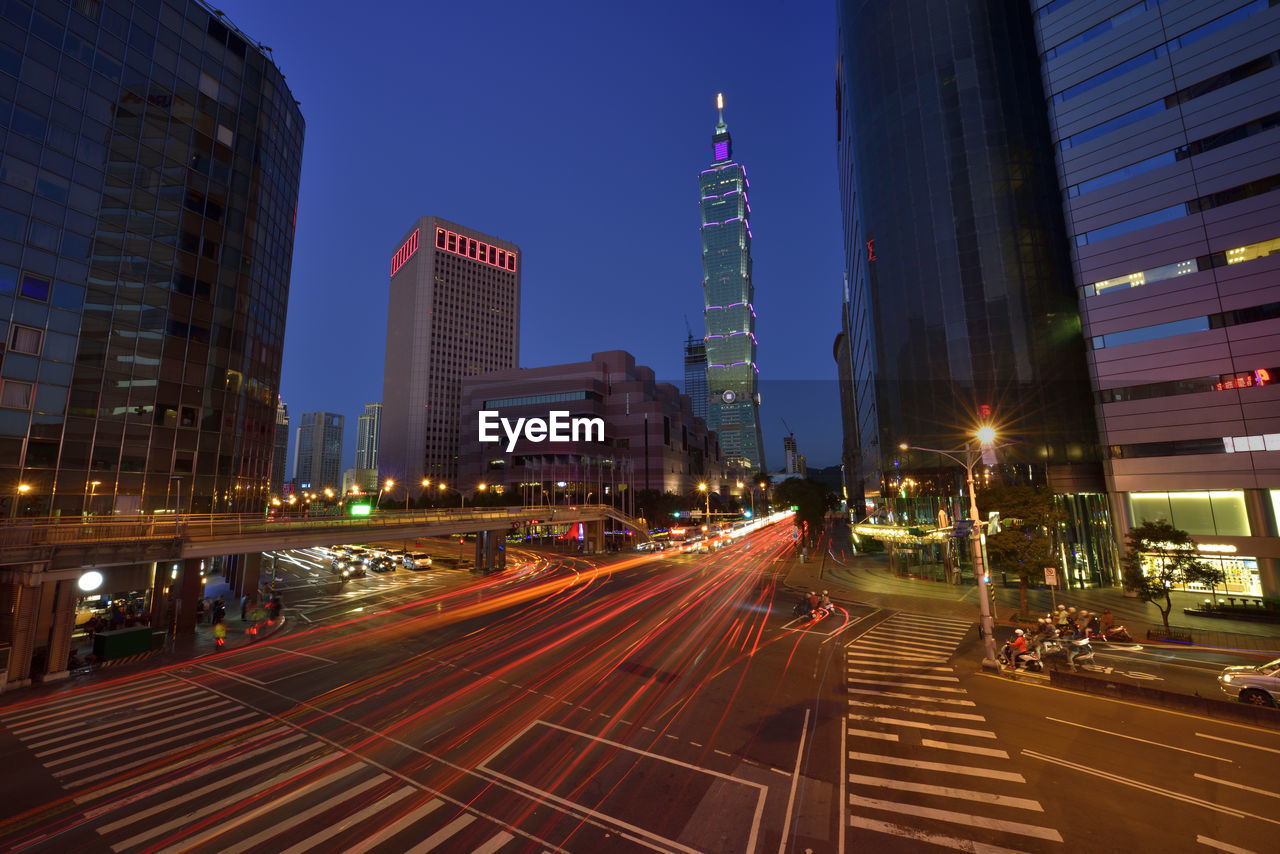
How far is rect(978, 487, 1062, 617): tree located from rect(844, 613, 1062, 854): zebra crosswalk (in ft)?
42.5

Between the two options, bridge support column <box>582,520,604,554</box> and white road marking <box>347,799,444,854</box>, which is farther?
bridge support column <box>582,520,604,554</box>

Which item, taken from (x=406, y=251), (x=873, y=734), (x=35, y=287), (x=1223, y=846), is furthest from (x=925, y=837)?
(x=406, y=251)

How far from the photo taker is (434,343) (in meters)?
173

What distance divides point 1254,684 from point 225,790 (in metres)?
29.3

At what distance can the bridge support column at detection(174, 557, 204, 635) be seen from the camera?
27.0 metres

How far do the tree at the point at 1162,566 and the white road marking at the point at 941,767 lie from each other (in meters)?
21.5

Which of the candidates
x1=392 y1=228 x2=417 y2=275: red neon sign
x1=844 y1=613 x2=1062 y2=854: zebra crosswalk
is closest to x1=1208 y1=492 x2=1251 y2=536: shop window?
Answer: x1=844 y1=613 x2=1062 y2=854: zebra crosswalk

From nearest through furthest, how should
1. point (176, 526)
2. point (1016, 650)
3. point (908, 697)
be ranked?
point (908, 697) < point (1016, 650) < point (176, 526)

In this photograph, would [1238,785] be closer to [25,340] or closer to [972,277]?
[972,277]

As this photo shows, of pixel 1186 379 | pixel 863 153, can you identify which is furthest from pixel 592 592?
pixel 863 153

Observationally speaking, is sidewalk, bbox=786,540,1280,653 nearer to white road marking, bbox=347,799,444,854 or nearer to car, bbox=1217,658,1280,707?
car, bbox=1217,658,1280,707

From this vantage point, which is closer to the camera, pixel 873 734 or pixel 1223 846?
pixel 1223 846

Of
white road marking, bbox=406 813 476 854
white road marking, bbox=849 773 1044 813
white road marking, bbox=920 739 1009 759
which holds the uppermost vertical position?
white road marking, bbox=406 813 476 854

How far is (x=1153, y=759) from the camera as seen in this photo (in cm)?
1274
